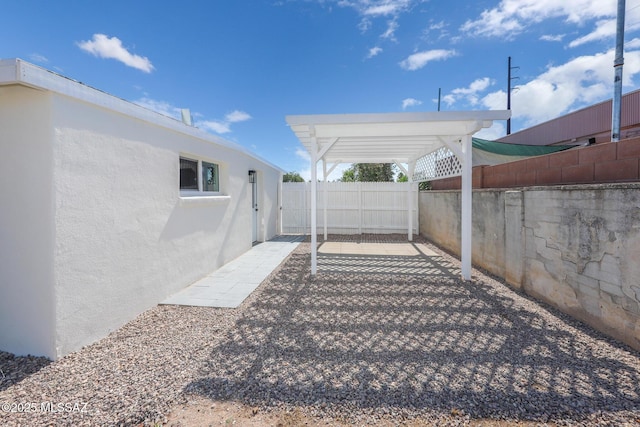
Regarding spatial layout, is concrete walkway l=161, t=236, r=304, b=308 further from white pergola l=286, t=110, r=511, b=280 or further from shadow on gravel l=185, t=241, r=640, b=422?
white pergola l=286, t=110, r=511, b=280

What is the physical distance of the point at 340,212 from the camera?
10586mm

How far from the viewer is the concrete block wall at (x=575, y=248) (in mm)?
2609

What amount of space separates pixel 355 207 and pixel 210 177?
623 cm

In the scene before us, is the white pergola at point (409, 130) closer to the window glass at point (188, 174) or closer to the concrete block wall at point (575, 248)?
the concrete block wall at point (575, 248)

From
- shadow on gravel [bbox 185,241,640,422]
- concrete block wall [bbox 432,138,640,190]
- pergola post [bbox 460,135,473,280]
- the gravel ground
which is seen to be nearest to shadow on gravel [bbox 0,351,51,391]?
the gravel ground

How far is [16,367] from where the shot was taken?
2.35m

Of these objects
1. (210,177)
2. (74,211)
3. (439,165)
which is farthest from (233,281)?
(439,165)

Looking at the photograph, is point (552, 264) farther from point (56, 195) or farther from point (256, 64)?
point (256, 64)

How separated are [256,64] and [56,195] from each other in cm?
769

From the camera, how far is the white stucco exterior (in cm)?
241

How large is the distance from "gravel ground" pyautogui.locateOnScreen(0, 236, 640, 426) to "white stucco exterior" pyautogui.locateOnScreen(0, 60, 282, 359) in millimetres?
338

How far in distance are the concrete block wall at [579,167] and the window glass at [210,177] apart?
604 centimetres

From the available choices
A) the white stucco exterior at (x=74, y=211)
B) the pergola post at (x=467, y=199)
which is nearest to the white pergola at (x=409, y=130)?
the pergola post at (x=467, y=199)

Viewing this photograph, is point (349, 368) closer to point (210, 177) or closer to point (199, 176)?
point (199, 176)
